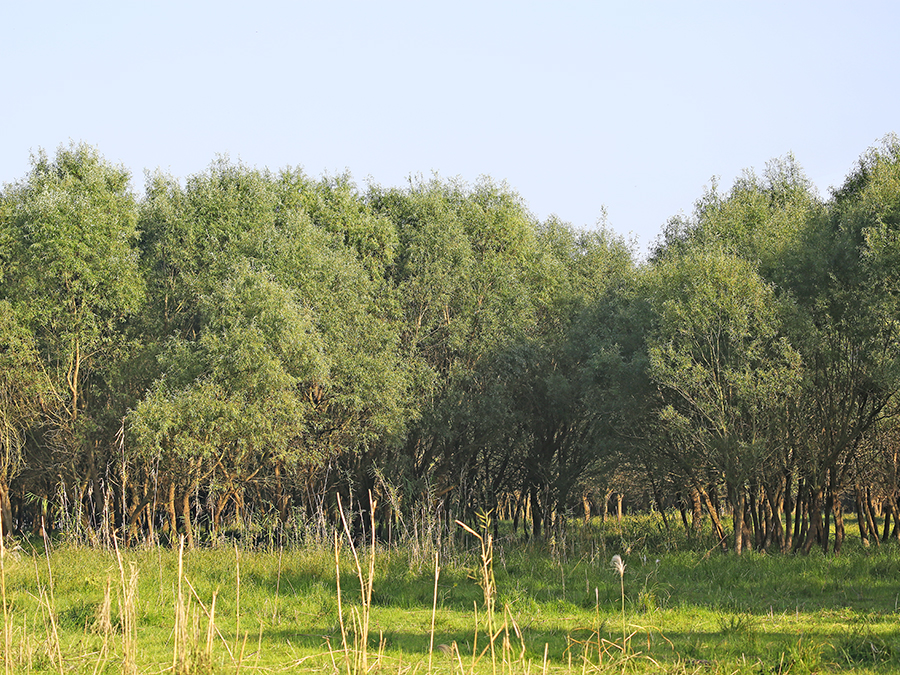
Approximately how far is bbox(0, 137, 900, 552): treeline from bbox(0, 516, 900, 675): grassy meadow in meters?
3.46

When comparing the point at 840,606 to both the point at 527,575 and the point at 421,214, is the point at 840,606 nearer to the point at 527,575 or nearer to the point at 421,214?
the point at 527,575

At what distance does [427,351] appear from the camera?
3266 centimetres

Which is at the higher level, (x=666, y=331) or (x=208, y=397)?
(x=666, y=331)

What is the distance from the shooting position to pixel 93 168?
28.7 m

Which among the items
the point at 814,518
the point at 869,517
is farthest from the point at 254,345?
the point at 869,517

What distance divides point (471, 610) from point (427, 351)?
21.1 metres

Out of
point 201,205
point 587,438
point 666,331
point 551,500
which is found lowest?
point 551,500

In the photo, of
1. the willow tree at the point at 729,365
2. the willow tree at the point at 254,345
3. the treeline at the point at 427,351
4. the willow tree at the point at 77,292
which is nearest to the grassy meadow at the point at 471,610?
the treeline at the point at 427,351

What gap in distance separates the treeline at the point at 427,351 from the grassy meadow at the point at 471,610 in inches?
136

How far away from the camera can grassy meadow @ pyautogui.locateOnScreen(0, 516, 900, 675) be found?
308 inches

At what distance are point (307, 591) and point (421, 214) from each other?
76.6 feet

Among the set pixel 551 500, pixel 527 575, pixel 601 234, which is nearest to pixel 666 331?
pixel 527 575

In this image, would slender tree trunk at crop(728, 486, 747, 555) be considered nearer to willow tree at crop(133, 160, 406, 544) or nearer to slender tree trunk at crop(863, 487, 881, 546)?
slender tree trunk at crop(863, 487, 881, 546)

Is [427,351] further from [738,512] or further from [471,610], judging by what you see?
[471,610]
